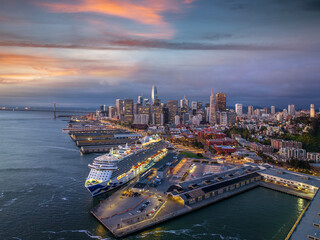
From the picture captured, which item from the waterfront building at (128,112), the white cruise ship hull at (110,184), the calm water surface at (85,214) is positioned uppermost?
the waterfront building at (128,112)

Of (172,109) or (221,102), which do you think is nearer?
(172,109)

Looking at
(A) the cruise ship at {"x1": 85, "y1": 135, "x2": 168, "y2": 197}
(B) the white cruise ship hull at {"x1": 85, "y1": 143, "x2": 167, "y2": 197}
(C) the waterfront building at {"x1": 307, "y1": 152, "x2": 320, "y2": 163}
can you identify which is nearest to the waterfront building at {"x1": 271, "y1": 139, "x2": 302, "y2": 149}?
(C) the waterfront building at {"x1": 307, "y1": 152, "x2": 320, "y2": 163}

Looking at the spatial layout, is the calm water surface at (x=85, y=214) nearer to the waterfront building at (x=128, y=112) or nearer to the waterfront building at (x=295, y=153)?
the waterfront building at (x=295, y=153)

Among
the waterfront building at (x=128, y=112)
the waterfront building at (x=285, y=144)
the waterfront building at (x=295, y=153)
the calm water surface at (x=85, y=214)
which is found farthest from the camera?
the waterfront building at (x=128, y=112)

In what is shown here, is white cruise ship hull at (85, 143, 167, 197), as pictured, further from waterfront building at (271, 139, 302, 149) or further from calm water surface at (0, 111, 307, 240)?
waterfront building at (271, 139, 302, 149)

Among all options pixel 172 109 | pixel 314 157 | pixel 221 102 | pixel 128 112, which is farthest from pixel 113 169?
pixel 221 102

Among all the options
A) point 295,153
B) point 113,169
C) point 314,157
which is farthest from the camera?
point 295,153

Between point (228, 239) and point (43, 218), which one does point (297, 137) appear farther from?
point (43, 218)

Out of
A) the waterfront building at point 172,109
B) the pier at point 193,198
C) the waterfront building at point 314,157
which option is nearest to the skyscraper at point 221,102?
the waterfront building at point 172,109

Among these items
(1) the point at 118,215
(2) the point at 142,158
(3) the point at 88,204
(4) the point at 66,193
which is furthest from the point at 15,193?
(2) the point at 142,158

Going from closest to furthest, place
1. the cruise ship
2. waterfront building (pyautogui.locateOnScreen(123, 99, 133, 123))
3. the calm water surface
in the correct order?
1. the calm water surface
2. the cruise ship
3. waterfront building (pyautogui.locateOnScreen(123, 99, 133, 123))

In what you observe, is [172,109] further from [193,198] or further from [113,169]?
[193,198]
